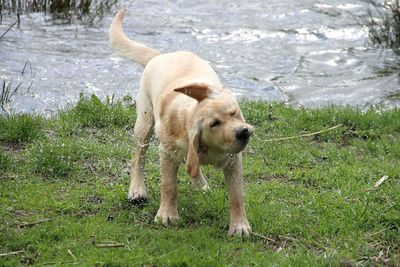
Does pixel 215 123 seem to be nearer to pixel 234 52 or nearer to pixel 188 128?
pixel 188 128

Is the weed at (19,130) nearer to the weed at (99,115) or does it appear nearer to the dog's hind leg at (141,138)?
the weed at (99,115)

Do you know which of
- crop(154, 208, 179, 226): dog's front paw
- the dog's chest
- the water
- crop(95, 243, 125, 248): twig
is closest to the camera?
crop(95, 243, 125, 248): twig

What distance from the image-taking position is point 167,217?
17.0 ft

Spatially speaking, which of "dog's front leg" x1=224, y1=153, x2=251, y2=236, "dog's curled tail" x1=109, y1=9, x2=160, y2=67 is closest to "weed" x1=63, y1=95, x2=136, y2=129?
"dog's curled tail" x1=109, y1=9, x2=160, y2=67

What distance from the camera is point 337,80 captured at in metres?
10.2

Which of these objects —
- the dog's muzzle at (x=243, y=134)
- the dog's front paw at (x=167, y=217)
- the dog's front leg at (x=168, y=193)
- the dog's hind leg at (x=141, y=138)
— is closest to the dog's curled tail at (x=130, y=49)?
the dog's hind leg at (x=141, y=138)

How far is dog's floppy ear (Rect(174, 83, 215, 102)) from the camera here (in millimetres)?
4645

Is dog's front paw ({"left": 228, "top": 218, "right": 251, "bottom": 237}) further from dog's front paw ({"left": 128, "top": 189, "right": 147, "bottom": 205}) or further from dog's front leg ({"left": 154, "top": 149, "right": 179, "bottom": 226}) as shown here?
dog's front paw ({"left": 128, "top": 189, "right": 147, "bottom": 205})

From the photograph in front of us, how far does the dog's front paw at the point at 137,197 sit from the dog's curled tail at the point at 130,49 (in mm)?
1300

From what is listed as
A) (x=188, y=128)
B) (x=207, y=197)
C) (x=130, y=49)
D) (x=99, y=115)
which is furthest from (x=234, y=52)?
(x=188, y=128)

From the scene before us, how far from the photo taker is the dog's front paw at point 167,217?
519 cm

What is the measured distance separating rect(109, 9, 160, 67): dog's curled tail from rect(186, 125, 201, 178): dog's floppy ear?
1859 millimetres

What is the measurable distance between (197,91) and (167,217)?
1.02 meters

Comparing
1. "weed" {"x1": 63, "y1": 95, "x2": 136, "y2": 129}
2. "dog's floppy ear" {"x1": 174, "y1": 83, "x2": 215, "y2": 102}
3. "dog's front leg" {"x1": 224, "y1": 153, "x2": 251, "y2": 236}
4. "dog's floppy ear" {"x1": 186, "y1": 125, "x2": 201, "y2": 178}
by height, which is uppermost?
"dog's floppy ear" {"x1": 174, "y1": 83, "x2": 215, "y2": 102}
